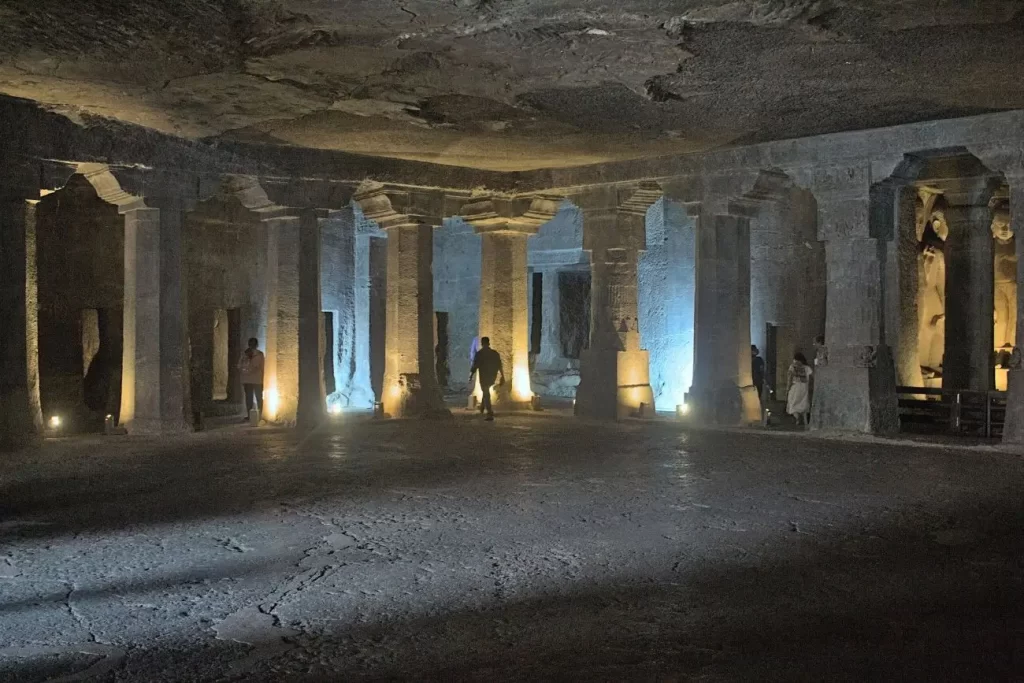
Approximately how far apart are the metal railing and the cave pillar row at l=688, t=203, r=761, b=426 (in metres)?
1.93

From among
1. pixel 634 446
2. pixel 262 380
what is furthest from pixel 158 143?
pixel 634 446

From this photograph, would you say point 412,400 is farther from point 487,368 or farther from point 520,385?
point 520,385

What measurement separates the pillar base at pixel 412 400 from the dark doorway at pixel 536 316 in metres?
5.89

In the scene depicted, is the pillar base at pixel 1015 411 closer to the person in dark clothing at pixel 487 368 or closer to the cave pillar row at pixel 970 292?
the cave pillar row at pixel 970 292

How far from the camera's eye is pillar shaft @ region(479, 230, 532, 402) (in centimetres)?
1484

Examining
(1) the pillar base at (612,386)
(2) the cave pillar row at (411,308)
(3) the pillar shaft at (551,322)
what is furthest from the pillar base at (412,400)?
(3) the pillar shaft at (551,322)

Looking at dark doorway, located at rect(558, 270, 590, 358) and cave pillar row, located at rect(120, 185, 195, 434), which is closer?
cave pillar row, located at rect(120, 185, 195, 434)

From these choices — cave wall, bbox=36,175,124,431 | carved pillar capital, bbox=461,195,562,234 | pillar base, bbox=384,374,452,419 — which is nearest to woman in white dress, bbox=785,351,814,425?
carved pillar capital, bbox=461,195,562,234

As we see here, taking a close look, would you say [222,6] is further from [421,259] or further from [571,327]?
[571,327]

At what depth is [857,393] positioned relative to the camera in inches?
454

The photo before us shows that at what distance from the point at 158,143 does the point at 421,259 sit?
13.1 feet

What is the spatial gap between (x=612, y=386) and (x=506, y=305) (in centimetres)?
208

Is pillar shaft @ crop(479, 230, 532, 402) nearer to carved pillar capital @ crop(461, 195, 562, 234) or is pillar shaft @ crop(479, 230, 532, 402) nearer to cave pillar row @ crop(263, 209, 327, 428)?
carved pillar capital @ crop(461, 195, 562, 234)

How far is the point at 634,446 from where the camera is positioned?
10680mm
